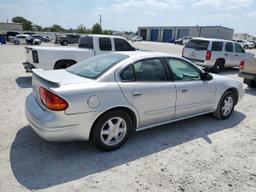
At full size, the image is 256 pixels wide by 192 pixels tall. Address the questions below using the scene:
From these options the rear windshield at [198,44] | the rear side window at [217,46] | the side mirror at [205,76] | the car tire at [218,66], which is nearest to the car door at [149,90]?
the side mirror at [205,76]

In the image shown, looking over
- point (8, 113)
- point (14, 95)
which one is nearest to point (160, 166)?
Result: point (8, 113)

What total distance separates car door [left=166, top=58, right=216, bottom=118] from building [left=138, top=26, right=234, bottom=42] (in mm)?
58988

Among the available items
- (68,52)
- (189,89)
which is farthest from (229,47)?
(189,89)

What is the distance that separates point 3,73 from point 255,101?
9423 millimetres

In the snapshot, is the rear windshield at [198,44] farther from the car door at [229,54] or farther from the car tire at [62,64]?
the car tire at [62,64]

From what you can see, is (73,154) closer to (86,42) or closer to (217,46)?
(86,42)

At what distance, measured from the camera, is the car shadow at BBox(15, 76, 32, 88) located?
7.62 metres

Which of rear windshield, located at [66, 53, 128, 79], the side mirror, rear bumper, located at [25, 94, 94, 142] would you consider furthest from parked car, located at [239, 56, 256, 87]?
rear bumper, located at [25, 94, 94, 142]

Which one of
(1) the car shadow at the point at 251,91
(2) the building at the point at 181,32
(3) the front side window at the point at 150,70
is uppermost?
(2) the building at the point at 181,32

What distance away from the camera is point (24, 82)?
8133 mm

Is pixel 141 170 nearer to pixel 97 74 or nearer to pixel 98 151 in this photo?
pixel 98 151

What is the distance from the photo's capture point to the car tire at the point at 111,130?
3.42m

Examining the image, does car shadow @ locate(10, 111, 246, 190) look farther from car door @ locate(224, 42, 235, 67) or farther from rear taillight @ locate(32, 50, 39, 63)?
car door @ locate(224, 42, 235, 67)

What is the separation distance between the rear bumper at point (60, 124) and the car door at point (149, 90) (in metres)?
0.77
